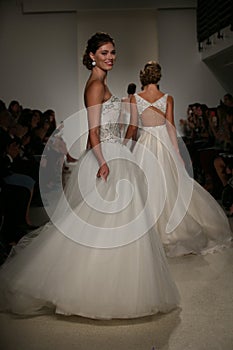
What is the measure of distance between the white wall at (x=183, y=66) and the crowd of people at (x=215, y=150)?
1.17 metres

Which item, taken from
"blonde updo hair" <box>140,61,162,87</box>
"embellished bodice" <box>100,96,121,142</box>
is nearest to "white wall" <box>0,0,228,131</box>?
"blonde updo hair" <box>140,61,162,87</box>

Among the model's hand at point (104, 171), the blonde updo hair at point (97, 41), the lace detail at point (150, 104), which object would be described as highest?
the blonde updo hair at point (97, 41)

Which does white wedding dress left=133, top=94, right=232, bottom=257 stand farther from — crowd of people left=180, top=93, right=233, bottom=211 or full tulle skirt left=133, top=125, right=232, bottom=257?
crowd of people left=180, top=93, right=233, bottom=211

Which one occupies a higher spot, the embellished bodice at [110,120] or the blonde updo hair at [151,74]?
the blonde updo hair at [151,74]

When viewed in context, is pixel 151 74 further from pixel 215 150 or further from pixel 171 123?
pixel 215 150

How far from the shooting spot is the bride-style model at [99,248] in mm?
2115

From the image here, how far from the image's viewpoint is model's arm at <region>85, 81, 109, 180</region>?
7.41 feet

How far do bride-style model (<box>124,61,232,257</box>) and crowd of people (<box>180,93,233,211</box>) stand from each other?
Result: 3.18 feet

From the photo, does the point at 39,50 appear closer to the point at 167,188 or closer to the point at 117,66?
the point at 117,66

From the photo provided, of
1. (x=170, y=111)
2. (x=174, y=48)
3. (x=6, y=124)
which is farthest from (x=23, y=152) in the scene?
(x=174, y=48)

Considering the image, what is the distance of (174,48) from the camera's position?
7.43 metres

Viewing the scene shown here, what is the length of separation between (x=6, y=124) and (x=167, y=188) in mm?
1599

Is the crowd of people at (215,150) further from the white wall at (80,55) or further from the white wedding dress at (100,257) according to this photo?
the white wedding dress at (100,257)

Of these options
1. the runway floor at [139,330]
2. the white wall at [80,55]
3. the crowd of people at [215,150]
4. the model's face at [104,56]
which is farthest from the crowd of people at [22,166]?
the white wall at [80,55]
